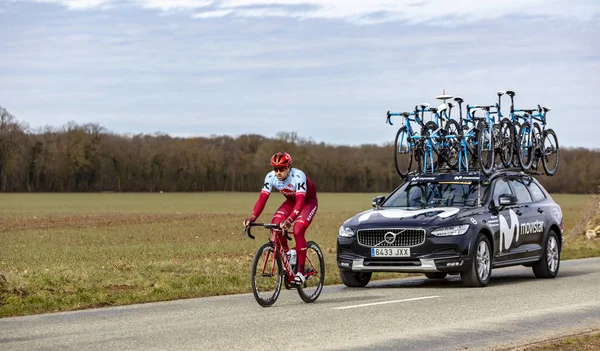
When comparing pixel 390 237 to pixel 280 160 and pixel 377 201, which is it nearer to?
pixel 377 201

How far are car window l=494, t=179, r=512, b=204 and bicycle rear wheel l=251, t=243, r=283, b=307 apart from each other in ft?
17.1

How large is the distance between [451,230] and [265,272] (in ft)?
11.7

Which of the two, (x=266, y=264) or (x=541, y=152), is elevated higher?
(x=541, y=152)

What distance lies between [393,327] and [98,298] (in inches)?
187

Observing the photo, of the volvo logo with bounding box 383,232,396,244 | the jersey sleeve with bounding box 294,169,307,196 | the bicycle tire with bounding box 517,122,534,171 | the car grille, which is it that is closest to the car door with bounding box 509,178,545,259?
the bicycle tire with bounding box 517,122,534,171

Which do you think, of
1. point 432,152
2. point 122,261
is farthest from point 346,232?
point 122,261

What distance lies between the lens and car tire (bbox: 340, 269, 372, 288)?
15.5m

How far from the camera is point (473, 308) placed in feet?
40.3

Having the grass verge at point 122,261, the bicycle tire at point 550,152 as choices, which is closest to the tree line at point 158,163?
the grass verge at point 122,261

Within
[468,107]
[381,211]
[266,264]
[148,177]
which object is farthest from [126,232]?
[148,177]

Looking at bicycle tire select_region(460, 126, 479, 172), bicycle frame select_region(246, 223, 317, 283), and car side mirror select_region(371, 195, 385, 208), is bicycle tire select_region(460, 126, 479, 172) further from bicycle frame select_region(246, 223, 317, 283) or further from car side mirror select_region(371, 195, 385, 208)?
bicycle frame select_region(246, 223, 317, 283)

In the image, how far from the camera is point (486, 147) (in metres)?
18.9

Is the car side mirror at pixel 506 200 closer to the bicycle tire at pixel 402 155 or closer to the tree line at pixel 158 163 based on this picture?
the bicycle tire at pixel 402 155

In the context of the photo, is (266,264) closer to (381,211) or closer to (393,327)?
(393,327)
